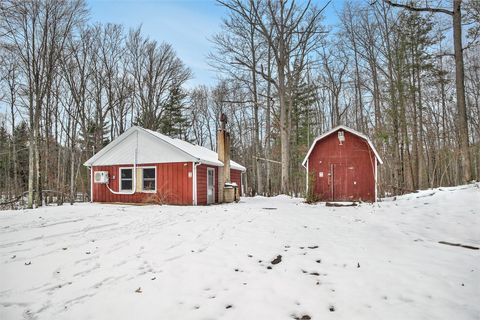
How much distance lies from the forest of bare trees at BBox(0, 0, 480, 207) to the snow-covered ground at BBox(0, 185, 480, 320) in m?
7.03

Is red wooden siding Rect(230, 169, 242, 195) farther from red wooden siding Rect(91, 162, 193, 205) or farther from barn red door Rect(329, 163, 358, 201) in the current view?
barn red door Rect(329, 163, 358, 201)

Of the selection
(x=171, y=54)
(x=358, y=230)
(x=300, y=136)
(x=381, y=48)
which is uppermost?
(x=171, y=54)

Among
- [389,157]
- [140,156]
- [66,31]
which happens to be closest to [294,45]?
[389,157]

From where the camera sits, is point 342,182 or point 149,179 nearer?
point 342,182

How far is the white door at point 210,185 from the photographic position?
1407 centimetres

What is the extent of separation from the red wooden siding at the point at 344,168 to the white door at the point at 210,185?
16.3 ft

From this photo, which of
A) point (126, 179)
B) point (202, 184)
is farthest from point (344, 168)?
Result: point (126, 179)

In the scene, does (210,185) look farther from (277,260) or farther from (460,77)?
(460,77)

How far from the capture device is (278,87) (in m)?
16.8

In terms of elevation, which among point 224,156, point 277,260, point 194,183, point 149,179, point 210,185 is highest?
point 224,156

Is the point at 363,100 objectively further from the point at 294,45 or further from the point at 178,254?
the point at 178,254

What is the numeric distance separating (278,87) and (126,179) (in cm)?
1005

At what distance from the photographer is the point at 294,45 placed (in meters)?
17.2

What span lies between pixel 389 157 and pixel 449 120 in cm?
602
